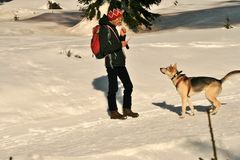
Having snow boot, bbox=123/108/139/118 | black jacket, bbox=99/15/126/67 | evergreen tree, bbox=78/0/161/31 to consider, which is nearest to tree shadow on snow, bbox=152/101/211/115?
snow boot, bbox=123/108/139/118

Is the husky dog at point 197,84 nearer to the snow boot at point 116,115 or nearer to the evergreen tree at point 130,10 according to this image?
the snow boot at point 116,115

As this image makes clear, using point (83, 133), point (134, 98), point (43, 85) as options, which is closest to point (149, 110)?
point (134, 98)

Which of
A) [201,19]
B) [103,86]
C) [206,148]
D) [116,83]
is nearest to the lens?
[206,148]

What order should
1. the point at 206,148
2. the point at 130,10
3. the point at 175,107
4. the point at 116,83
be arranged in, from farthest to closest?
the point at 130,10, the point at 175,107, the point at 116,83, the point at 206,148

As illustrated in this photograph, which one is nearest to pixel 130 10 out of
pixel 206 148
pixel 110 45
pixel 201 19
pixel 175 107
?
pixel 201 19

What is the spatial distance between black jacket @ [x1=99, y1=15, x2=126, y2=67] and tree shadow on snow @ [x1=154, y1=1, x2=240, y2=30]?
11156mm

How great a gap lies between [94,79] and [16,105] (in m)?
2.05

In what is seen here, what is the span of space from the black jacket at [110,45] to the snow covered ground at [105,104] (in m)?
0.96

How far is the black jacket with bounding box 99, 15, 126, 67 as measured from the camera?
25.7 ft

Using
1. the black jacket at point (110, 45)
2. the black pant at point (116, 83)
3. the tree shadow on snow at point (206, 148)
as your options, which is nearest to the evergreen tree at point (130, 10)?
the black pant at point (116, 83)

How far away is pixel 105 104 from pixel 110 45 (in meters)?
1.66

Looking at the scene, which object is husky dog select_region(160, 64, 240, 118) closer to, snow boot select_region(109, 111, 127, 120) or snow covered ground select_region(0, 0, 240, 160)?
snow covered ground select_region(0, 0, 240, 160)

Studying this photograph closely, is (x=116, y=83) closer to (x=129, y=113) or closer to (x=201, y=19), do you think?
(x=129, y=113)

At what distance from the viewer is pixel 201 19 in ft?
68.8
